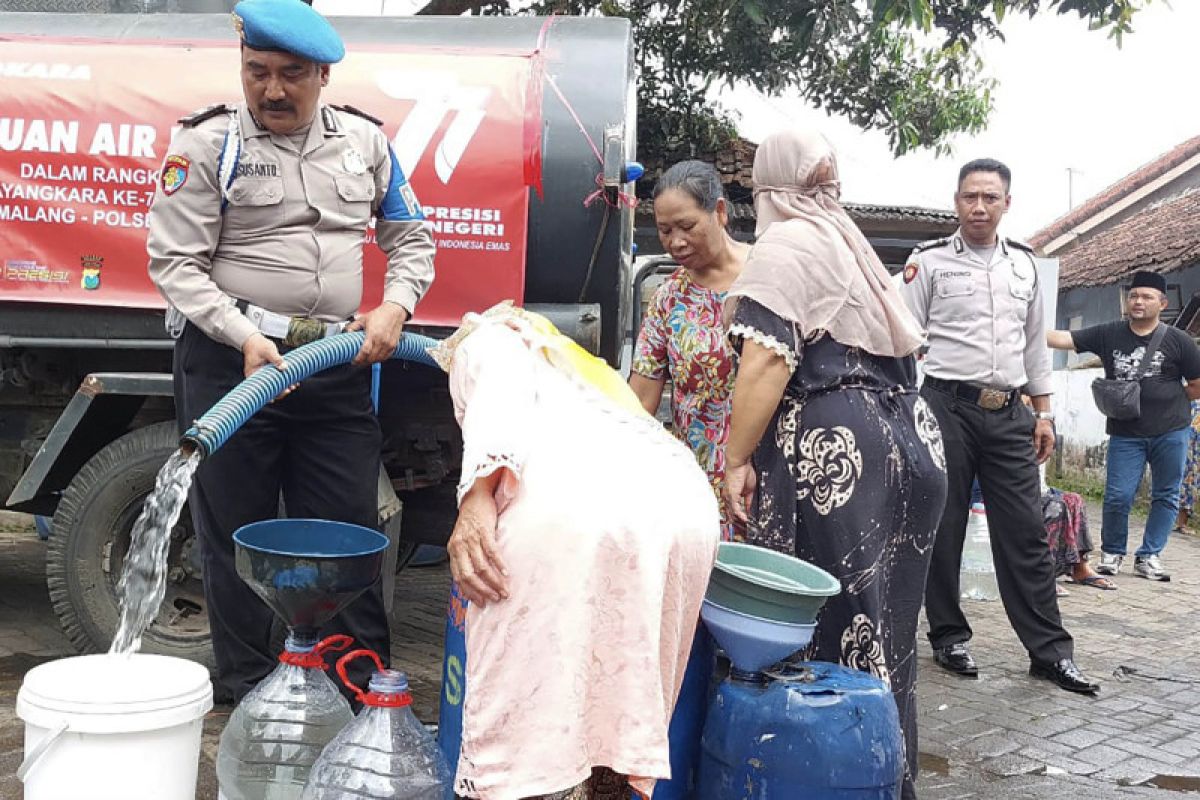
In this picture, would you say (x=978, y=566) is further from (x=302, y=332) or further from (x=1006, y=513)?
(x=302, y=332)

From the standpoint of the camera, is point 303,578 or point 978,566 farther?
point 978,566

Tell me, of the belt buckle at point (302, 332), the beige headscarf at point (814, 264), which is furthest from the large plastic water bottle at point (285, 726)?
the beige headscarf at point (814, 264)

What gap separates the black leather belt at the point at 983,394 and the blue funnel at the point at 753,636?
2579 millimetres

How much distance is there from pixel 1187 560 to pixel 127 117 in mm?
8563

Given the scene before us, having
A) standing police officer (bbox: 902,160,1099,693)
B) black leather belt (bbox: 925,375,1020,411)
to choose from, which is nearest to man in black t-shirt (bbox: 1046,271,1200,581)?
standing police officer (bbox: 902,160,1099,693)

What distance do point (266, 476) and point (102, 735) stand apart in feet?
3.79

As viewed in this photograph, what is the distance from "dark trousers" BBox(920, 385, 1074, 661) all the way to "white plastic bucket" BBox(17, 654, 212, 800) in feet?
11.1

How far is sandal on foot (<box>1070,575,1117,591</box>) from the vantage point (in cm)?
736

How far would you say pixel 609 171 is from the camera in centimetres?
378

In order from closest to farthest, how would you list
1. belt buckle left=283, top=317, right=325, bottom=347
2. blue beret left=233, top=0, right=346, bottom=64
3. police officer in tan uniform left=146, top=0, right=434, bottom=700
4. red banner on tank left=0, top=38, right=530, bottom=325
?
blue beret left=233, top=0, right=346, bottom=64 < police officer in tan uniform left=146, top=0, right=434, bottom=700 < belt buckle left=283, top=317, right=325, bottom=347 < red banner on tank left=0, top=38, right=530, bottom=325

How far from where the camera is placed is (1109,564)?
7.82 meters

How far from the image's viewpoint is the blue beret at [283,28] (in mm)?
2707

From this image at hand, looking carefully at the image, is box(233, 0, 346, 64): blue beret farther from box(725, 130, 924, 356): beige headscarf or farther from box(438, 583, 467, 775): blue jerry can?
box(438, 583, 467, 775): blue jerry can

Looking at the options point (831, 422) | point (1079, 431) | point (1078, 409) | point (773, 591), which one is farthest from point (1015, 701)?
point (1078, 409)
